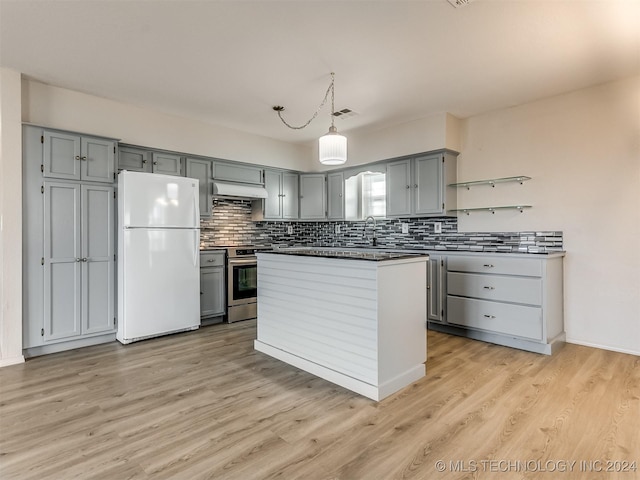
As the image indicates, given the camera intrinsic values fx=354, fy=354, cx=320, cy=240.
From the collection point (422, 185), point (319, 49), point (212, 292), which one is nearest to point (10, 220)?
point (212, 292)

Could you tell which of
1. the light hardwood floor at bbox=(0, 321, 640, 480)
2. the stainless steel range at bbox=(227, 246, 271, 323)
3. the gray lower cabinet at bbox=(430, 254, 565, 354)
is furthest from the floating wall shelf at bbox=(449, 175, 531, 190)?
the stainless steel range at bbox=(227, 246, 271, 323)

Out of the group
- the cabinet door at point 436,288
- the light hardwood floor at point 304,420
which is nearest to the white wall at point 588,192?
the light hardwood floor at point 304,420

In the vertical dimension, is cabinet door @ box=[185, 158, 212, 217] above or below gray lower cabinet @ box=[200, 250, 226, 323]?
above

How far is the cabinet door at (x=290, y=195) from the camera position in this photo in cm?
573

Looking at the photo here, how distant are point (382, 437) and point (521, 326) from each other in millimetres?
2219

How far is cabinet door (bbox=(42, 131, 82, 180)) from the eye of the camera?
135 inches

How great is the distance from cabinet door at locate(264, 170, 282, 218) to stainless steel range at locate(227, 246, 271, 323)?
802 millimetres

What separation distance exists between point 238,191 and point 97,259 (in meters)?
1.93

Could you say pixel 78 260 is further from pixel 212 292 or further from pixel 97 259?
pixel 212 292

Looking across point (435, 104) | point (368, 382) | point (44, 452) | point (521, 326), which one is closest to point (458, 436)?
point (368, 382)

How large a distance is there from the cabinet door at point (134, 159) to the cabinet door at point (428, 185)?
3377 mm

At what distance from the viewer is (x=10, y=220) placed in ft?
10.6

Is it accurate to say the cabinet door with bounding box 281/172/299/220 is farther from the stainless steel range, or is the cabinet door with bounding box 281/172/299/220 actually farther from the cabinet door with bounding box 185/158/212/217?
the cabinet door with bounding box 185/158/212/217

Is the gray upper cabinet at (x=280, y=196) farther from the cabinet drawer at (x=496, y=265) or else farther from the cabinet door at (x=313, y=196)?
the cabinet drawer at (x=496, y=265)
